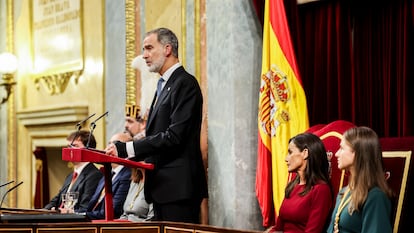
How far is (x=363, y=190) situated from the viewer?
4.39m

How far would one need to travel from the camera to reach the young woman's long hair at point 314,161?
5.00m

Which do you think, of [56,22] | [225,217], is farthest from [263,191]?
[56,22]

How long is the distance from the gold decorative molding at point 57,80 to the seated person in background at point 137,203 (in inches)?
120

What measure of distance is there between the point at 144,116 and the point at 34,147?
136 inches

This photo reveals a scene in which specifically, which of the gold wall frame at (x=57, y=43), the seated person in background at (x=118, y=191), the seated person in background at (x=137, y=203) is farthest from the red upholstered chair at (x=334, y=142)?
the gold wall frame at (x=57, y=43)

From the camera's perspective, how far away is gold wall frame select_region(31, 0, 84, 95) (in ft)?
30.4

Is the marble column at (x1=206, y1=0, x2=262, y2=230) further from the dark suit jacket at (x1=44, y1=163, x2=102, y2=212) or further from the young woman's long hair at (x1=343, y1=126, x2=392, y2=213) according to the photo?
the young woman's long hair at (x1=343, y1=126, x2=392, y2=213)

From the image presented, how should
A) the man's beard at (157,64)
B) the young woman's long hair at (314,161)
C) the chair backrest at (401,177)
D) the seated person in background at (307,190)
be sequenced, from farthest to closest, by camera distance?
1. the man's beard at (157,64)
2. the young woman's long hair at (314,161)
3. the seated person in background at (307,190)
4. the chair backrest at (401,177)

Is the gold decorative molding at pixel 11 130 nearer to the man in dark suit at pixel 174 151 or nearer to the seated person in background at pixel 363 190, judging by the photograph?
the man in dark suit at pixel 174 151

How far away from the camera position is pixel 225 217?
21.6ft

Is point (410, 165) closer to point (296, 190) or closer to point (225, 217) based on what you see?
point (296, 190)

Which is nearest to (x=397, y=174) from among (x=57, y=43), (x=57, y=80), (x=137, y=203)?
(x=137, y=203)

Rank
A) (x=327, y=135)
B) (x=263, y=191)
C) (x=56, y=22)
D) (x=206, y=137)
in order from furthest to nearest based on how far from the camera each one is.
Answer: (x=56, y=22) < (x=206, y=137) < (x=263, y=191) < (x=327, y=135)

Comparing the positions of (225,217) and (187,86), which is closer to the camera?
(187,86)
